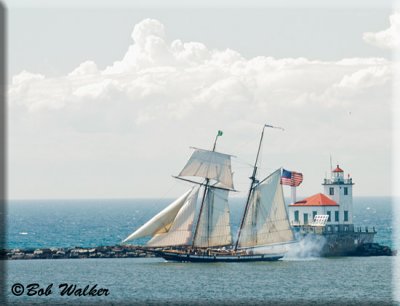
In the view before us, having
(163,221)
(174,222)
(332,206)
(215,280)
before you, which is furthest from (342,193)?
(215,280)

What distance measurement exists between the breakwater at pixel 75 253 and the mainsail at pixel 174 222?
6449 millimetres

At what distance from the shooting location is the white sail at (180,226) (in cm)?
10800

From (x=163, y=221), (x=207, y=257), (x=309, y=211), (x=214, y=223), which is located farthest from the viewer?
(x=309, y=211)

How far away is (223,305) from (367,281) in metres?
20.0

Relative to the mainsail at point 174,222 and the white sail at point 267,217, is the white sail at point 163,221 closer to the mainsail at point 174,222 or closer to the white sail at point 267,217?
the mainsail at point 174,222

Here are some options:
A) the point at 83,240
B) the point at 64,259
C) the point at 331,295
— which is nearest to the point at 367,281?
the point at 331,295

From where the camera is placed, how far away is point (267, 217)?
364 feet

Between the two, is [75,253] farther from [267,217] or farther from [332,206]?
[332,206]

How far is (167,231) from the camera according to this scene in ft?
356

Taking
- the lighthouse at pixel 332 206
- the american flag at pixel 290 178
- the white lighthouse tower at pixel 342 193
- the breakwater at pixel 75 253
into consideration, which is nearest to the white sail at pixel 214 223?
the american flag at pixel 290 178

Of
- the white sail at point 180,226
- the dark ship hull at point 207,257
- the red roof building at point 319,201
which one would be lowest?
the dark ship hull at point 207,257

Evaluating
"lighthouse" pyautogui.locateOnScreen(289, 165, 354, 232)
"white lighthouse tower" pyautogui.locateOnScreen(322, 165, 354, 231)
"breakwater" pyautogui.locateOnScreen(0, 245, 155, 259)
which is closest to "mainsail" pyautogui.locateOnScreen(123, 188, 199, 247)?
"breakwater" pyautogui.locateOnScreen(0, 245, 155, 259)

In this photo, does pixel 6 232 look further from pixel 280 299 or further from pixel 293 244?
pixel 280 299

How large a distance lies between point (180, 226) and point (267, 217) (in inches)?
351
